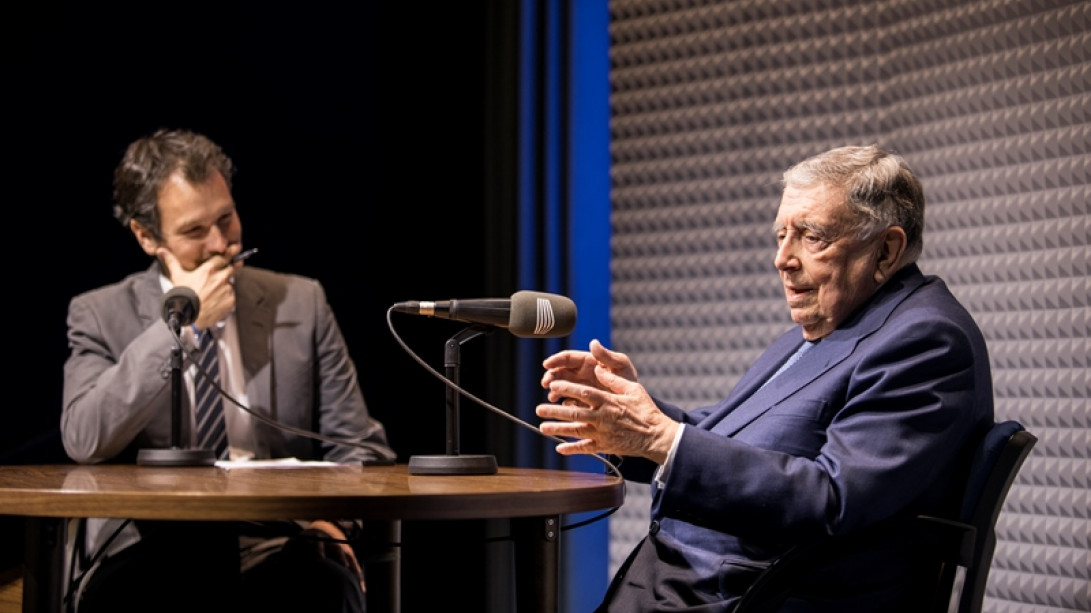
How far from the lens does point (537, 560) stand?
1.94 m

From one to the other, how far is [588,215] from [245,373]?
1.65 m

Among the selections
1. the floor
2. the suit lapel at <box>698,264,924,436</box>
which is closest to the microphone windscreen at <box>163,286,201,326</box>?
the floor

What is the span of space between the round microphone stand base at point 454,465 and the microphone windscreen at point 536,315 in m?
0.28

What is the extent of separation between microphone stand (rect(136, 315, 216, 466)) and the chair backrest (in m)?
1.65

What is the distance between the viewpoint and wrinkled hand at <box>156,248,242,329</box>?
116 inches

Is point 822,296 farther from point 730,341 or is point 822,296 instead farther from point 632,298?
Result: point 632,298

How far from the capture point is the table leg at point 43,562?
186 cm

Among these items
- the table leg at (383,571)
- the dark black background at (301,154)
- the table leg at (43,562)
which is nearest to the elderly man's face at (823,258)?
the table leg at (383,571)

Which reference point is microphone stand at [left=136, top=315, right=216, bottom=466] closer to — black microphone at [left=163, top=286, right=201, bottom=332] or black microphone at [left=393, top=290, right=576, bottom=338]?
black microphone at [left=163, top=286, right=201, bottom=332]

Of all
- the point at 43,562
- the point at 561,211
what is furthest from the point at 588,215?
the point at 43,562

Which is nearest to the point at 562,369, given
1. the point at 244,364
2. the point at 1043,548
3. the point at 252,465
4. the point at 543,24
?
the point at 252,465

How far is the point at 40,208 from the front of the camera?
150 inches

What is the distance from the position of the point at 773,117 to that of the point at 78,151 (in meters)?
2.47

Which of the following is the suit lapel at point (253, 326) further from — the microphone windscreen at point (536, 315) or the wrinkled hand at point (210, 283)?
the microphone windscreen at point (536, 315)
